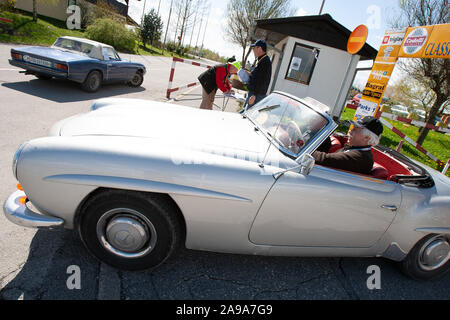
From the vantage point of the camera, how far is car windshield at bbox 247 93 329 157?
7.62 ft

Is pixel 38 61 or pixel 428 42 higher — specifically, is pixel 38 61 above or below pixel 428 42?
below

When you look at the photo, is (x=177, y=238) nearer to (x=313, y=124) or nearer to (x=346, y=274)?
(x=313, y=124)

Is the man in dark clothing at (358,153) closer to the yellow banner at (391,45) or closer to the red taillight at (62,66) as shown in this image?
the yellow banner at (391,45)

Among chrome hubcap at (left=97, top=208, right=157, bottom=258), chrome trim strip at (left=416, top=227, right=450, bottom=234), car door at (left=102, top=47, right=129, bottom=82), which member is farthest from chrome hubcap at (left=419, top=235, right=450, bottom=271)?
car door at (left=102, top=47, right=129, bottom=82)

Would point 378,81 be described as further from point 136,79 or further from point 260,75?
point 136,79

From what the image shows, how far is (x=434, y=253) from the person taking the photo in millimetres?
2637

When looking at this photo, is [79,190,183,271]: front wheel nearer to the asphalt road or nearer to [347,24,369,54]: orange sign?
the asphalt road

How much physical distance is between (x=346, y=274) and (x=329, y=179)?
1.10 metres

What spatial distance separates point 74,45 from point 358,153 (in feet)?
26.1

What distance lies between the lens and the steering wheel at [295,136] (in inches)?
90.4

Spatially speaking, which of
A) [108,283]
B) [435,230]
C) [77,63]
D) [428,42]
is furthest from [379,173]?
[77,63]

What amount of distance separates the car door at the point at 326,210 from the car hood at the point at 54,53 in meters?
6.61

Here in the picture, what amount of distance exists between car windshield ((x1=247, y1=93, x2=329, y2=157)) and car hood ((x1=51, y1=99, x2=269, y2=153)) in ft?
0.40

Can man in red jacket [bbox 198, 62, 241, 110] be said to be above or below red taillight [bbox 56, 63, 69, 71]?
above
